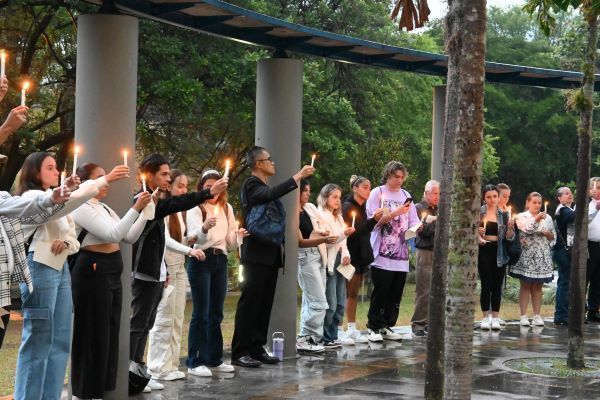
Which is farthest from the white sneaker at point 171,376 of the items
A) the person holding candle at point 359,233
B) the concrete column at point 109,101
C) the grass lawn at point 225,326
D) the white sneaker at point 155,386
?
the person holding candle at point 359,233

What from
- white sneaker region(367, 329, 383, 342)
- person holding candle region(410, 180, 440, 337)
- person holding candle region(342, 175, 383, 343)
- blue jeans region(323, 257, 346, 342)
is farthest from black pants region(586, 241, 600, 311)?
blue jeans region(323, 257, 346, 342)

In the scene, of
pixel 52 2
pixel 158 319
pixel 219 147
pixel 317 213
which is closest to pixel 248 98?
pixel 52 2

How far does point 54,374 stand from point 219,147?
827 inches

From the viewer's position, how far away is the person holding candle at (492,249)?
14602 millimetres

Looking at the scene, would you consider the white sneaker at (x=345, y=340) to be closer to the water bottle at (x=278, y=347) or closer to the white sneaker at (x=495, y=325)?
the water bottle at (x=278, y=347)

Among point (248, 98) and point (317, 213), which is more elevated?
point (248, 98)

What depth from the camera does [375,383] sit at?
33.0 ft

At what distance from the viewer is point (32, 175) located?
740 centimetres

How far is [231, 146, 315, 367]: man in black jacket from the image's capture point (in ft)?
35.7

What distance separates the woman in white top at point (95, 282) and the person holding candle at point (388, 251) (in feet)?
17.9

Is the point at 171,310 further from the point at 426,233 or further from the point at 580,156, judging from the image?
the point at 426,233

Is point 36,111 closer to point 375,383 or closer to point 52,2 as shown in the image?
point 52,2

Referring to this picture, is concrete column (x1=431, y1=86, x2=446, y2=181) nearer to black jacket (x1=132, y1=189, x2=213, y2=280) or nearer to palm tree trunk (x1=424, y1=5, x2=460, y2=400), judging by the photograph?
palm tree trunk (x1=424, y1=5, x2=460, y2=400)

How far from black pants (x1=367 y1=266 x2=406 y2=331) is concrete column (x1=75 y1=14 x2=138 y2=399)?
523 centimetres
